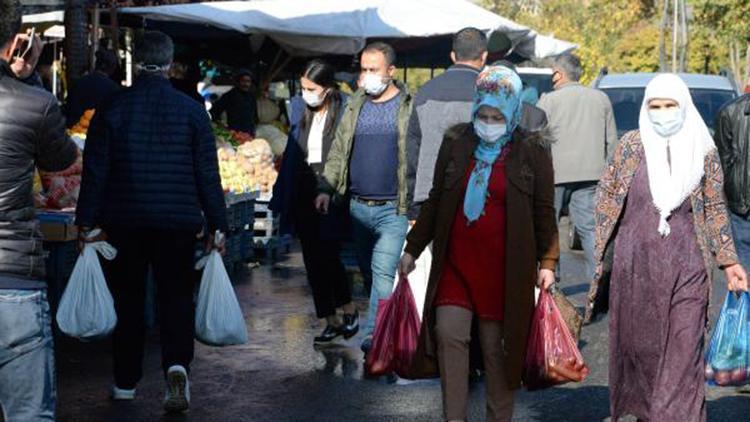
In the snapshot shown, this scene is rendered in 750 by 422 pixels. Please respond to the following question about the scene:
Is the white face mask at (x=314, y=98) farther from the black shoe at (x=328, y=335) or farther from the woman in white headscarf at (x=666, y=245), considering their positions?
the woman in white headscarf at (x=666, y=245)

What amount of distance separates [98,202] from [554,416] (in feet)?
8.27

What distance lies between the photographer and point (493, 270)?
628cm

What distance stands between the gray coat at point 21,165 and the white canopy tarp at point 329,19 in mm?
11209

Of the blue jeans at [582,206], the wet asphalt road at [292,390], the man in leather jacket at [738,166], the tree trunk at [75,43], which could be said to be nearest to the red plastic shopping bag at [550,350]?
the wet asphalt road at [292,390]

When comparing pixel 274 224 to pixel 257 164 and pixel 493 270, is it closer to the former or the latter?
pixel 257 164

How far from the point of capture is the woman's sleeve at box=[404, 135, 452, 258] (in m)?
6.43

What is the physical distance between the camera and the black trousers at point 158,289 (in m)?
7.40

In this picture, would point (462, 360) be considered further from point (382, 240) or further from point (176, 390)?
point (382, 240)

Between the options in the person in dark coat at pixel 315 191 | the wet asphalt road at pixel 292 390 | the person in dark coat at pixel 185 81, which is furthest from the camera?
the person in dark coat at pixel 185 81

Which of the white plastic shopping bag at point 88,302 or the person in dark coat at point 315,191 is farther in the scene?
the person in dark coat at point 315,191

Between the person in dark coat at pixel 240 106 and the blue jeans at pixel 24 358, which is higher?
the person in dark coat at pixel 240 106

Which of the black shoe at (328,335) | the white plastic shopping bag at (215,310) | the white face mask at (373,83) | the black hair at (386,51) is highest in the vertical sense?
the black hair at (386,51)

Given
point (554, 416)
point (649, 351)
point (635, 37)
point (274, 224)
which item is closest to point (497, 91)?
point (649, 351)

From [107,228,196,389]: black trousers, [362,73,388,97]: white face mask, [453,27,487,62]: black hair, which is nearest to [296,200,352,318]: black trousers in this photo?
[362,73,388,97]: white face mask
